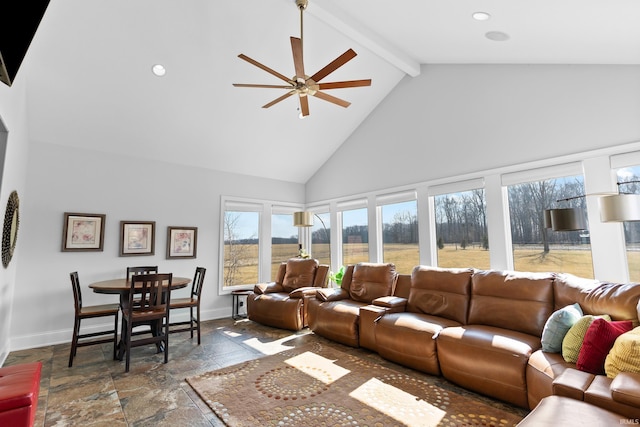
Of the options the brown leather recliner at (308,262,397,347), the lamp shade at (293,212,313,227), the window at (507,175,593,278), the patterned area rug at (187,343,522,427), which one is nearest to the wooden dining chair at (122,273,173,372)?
the patterned area rug at (187,343,522,427)

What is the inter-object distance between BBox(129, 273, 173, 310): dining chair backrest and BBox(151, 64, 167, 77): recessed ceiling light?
2.59m

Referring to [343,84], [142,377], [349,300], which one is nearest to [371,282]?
[349,300]

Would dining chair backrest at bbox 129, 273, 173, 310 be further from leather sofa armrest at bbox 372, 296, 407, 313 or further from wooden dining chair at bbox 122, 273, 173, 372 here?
leather sofa armrest at bbox 372, 296, 407, 313

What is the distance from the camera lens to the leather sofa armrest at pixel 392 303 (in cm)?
383

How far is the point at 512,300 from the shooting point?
3.11 metres

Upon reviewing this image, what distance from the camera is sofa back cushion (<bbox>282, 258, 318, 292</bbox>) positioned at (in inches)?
211

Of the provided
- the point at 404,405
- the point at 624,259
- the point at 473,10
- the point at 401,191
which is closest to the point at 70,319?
the point at 404,405

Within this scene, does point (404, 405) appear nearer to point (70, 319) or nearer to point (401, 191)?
point (401, 191)

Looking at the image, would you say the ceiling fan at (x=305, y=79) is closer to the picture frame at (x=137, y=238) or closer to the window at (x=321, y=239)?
the picture frame at (x=137, y=238)

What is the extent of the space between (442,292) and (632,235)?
188cm

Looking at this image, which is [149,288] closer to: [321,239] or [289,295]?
[289,295]

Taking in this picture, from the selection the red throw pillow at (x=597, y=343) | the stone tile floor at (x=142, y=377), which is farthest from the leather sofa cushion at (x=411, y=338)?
the red throw pillow at (x=597, y=343)

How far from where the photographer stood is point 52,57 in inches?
141

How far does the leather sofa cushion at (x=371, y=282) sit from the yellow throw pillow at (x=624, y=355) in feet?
8.37
